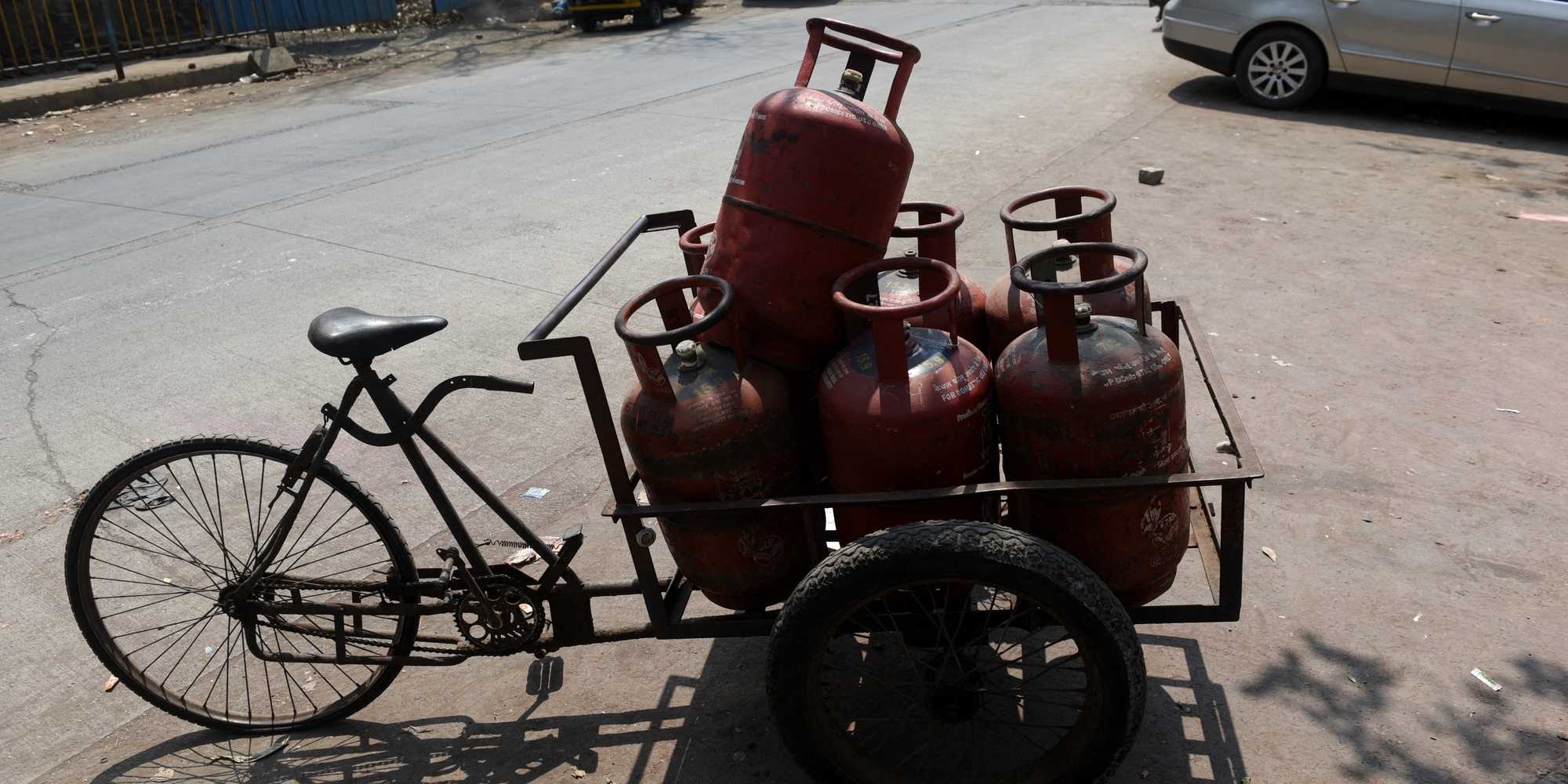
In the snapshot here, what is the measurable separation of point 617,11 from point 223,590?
15.7 metres

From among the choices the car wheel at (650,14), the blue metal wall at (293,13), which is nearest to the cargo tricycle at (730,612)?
the car wheel at (650,14)

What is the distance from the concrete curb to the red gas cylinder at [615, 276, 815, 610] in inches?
551

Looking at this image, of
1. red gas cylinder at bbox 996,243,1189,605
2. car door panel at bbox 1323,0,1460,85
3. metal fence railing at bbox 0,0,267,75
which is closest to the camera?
red gas cylinder at bbox 996,243,1189,605

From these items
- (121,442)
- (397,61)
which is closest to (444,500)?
(121,442)

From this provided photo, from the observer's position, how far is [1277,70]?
9.62m

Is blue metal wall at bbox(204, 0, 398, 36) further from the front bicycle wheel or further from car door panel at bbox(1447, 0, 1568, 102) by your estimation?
car door panel at bbox(1447, 0, 1568, 102)

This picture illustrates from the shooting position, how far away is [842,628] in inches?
104

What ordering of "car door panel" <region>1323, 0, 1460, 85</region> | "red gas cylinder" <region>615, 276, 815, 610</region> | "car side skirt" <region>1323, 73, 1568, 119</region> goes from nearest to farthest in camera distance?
"red gas cylinder" <region>615, 276, 815, 610</region> < "car side skirt" <region>1323, 73, 1568, 119</region> < "car door panel" <region>1323, 0, 1460, 85</region>

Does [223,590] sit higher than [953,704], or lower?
higher

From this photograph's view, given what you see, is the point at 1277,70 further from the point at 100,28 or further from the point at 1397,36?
the point at 100,28

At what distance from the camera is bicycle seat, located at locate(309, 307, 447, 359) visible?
267 cm

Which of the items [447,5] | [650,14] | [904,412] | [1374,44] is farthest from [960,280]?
[447,5]

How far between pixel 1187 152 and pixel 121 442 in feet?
24.7

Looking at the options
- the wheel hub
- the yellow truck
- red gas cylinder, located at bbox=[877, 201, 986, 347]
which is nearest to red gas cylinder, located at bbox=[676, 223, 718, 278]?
red gas cylinder, located at bbox=[877, 201, 986, 347]
